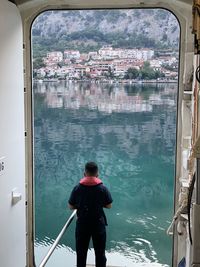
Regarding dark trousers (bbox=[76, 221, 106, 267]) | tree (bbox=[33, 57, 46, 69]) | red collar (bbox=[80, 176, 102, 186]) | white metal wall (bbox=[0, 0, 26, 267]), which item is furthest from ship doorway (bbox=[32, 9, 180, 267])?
red collar (bbox=[80, 176, 102, 186])

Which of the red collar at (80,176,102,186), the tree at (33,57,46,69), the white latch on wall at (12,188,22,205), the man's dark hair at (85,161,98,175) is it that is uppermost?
the tree at (33,57,46,69)

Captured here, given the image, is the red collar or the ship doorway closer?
the red collar

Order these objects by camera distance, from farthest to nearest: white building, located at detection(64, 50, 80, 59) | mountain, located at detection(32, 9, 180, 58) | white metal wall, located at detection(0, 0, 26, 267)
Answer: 1. white building, located at detection(64, 50, 80, 59)
2. mountain, located at detection(32, 9, 180, 58)
3. white metal wall, located at detection(0, 0, 26, 267)

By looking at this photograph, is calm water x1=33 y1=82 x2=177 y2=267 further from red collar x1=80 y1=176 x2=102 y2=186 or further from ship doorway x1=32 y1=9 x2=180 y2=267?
red collar x1=80 y1=176 x2=102 y2=186

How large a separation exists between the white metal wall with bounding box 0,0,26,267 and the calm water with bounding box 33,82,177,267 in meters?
1.60

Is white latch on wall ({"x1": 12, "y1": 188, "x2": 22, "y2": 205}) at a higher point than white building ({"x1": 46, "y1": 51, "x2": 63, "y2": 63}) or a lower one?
lower

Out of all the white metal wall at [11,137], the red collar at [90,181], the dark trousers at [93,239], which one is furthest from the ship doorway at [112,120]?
the red collar at [90,181]

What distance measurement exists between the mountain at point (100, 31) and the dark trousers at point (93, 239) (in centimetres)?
172

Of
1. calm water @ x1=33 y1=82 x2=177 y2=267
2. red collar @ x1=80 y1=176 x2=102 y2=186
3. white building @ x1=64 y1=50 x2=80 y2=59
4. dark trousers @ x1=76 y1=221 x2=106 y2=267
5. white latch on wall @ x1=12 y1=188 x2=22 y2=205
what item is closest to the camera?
white latch on wall @ x1=12 y1=188 x2=22 y2=205

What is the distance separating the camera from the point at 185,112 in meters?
3.03

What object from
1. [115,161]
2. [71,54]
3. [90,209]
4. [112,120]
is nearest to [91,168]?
[90,209]

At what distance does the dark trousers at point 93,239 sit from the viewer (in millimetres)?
3094

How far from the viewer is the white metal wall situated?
2.57 meters

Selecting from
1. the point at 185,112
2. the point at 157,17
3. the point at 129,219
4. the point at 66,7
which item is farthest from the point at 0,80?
the point at 129,219
